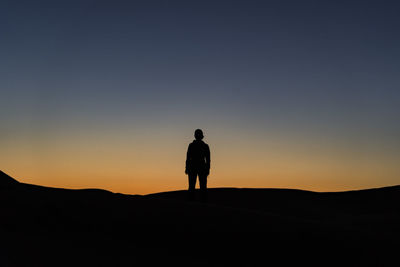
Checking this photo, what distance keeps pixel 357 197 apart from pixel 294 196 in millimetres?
3178

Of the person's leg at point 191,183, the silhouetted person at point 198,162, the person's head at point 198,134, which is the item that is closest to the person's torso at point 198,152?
the silhouetted person at point 198,162

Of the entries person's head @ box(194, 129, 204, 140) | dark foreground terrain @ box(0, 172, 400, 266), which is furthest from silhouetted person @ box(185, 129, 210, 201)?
dark foreground terrain @ box(0, 172, 400, 266)

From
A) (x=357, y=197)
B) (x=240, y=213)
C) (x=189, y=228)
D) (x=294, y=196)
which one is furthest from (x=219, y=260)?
(x=357, y=197)

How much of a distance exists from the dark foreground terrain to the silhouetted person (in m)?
3.16

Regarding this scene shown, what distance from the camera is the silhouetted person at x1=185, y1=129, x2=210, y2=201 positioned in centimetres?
1273

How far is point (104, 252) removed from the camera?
678 centimetres

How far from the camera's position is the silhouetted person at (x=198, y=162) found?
41.8ft

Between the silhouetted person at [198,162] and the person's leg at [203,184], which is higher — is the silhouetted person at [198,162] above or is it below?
above

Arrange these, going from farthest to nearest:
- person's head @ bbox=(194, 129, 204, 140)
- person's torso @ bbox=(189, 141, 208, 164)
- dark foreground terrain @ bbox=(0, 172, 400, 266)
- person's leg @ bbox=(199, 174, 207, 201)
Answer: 1. person's leg @ bbox=(199, 174, 207, 201)
2. person's torso @ bbox=(189, 141, 208, 164)
3. person's head @ bbox=(194, 129, 204, 140)
4. dark foreground terrain @ bbox=(0, 172, 400, 266)

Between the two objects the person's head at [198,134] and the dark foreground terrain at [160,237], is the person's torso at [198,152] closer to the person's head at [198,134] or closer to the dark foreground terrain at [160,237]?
the person's head at [198,134]

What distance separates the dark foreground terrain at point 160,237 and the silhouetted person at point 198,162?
316 centimetres

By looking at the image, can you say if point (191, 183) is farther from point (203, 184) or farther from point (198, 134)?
point (198, 134)

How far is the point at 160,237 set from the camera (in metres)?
7.48

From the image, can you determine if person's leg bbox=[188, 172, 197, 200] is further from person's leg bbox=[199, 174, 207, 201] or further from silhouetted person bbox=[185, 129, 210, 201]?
person's leg bbox=[199, 174, 207, 201]
